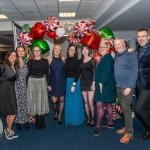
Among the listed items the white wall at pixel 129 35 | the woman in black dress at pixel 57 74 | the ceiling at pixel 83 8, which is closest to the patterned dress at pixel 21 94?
the woman in black dress at pixel 57 74

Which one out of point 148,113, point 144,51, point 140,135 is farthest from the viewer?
point 140,135

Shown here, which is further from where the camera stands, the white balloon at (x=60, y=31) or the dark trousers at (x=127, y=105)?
the white balloon at (x=60, y=31)

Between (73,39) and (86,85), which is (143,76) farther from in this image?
(73,39)

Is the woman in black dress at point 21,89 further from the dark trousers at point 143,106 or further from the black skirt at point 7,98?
the dark trousers at point 143,106

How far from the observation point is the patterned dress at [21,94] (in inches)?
123

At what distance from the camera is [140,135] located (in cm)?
311

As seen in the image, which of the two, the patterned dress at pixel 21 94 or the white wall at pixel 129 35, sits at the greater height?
→ the white wall at pixel 129 35

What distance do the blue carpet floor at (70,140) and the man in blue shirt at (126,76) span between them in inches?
6.9

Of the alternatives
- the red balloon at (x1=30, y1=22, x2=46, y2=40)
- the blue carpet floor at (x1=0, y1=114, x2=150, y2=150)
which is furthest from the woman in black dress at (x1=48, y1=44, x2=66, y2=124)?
the blue carpet floor at (x1=0, y1=114, x2=150, y2=150)

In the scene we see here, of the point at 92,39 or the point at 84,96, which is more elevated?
the point at 92,39

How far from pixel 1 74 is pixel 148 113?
2077mm

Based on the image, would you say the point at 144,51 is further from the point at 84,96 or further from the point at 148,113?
the point at 84,96

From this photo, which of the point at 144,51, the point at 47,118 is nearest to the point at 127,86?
the point at 144,51

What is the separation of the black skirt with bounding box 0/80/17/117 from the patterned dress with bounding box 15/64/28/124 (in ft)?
0.37
